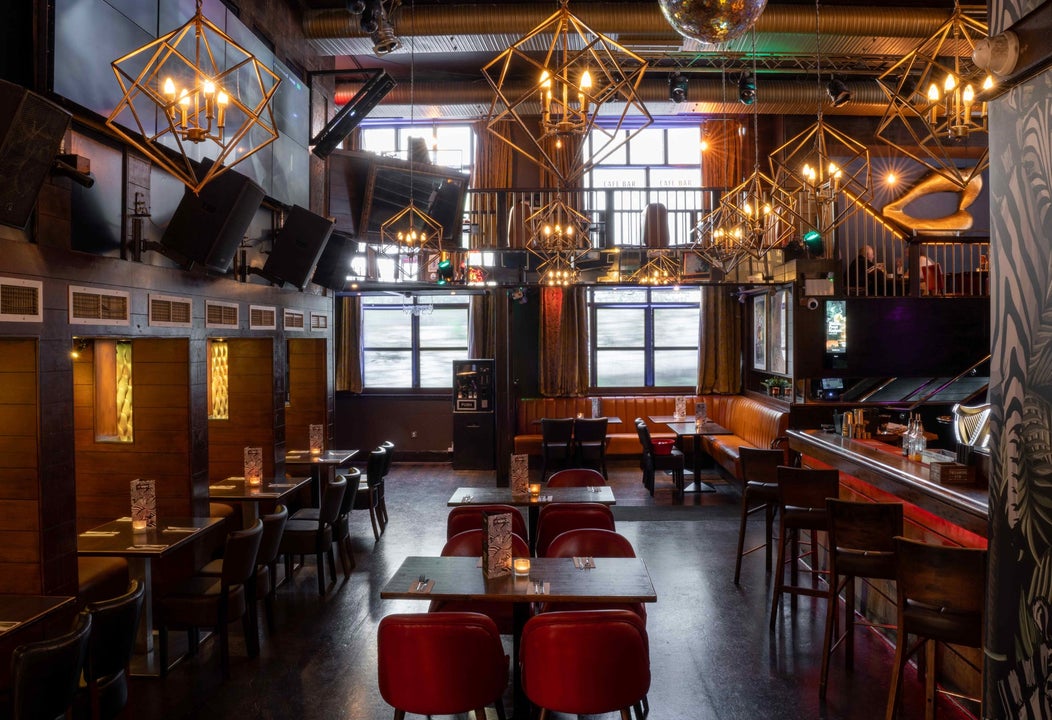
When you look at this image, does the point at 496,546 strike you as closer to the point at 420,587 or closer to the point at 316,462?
the point at 420,587

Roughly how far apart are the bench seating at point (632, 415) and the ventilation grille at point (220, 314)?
5.67 metres

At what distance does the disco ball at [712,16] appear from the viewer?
2088mm

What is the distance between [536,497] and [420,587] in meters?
2.01

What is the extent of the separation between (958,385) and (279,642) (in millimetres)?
9234

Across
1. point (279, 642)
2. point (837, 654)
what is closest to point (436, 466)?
point (279, 642)

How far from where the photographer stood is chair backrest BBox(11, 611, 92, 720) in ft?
8.52

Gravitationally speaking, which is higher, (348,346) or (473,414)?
(348,346)

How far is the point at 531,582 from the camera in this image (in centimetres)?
336

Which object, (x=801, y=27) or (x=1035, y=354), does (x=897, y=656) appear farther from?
(x=801, y=27)

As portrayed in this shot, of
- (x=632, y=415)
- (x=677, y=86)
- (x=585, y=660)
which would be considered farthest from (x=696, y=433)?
(x=585, y=660)

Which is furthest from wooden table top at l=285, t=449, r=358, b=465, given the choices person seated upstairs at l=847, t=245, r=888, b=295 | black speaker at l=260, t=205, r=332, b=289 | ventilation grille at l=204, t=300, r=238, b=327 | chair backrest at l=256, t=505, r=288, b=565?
person seated upstairs at l=847, t=245, r=888, b=295

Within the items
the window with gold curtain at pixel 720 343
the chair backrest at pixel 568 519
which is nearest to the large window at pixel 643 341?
the window with gold curtain at pixel 720 343

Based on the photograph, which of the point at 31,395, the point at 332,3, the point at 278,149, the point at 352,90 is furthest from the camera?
the point at 352,90

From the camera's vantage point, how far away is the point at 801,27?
7.59 m
